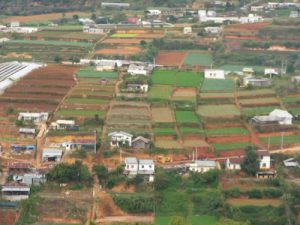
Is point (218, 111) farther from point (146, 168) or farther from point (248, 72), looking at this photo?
point (248, 72)

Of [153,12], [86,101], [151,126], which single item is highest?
[153,12]

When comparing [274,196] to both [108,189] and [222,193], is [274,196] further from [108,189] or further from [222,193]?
[108,189]

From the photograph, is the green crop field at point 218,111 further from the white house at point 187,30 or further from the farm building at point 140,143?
the white house at point 187,30

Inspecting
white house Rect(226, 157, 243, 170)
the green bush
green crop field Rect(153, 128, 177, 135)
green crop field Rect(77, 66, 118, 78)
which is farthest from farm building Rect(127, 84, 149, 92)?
the green bush

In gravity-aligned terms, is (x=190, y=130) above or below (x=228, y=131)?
above

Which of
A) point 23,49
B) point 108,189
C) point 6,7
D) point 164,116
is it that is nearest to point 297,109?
point 164,116

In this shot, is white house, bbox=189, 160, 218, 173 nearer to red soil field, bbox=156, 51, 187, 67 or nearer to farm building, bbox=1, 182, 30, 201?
farm building, bbox=1, 182, 30, 201

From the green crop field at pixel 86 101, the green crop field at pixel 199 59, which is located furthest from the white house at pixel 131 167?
→ the green crop field at pixel 199 59

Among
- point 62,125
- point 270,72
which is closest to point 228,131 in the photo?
point 62,125
